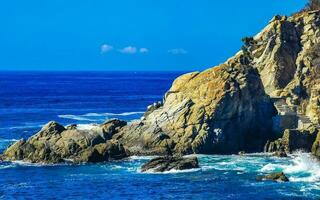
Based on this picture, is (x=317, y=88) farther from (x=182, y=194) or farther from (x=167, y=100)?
(x=182, y=194)

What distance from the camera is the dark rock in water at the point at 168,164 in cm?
8288

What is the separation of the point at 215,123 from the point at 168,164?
1296cm

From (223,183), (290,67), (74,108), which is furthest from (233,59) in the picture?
(74,108)

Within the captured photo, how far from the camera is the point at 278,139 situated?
95.5 m

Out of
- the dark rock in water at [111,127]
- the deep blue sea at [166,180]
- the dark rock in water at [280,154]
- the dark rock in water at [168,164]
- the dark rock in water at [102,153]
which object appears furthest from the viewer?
the dark rock in water at [111,127]

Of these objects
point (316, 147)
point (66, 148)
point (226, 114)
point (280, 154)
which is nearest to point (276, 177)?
point (316, 147)

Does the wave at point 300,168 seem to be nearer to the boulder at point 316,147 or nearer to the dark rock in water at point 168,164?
the boulder at point 316,147

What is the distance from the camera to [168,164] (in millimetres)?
83375

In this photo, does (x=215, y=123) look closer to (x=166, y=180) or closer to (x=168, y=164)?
(x=168, y=164)

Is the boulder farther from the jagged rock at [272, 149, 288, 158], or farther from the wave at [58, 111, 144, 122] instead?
the wave at [58, 111, 144, 122]

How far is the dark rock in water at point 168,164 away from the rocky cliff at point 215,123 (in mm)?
7379

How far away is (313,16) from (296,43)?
5.93 meters

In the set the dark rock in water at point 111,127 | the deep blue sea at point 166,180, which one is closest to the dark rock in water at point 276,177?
the deep blue sea at point 166,180

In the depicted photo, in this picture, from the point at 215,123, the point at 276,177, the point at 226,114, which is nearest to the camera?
the point at 276,177
